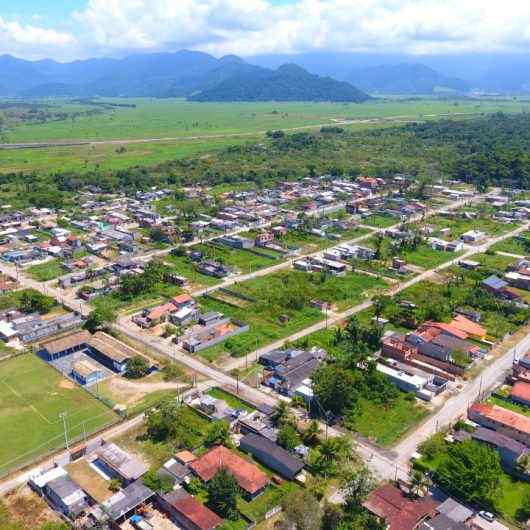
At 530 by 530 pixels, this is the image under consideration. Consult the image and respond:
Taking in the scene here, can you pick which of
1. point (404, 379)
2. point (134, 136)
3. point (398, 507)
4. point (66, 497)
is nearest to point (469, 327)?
point (404, 379)

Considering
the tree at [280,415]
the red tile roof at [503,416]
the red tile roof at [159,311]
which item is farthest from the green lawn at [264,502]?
the red tile roof at [159,311]

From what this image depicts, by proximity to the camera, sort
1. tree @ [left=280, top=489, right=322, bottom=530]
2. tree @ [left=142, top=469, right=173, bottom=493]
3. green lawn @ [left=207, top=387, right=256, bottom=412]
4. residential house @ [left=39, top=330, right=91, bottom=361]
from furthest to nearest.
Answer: residential house @ [left=39, top=330, right=91, bottom=361], green lawn @ [left=207, top=387, right=256, bottom=412], tree @ [left=142, top=469, right=173, bottom=493], tree @ [left=280, top=489, right=322, bottom=530]

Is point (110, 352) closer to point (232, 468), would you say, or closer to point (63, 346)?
point (63, 346)

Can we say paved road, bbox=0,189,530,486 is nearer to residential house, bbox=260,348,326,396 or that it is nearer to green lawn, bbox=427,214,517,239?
residential house, bbox=260,348,326,396

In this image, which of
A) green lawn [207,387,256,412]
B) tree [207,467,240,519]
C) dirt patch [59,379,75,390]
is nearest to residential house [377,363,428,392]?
green lawn [207,387,256,412]

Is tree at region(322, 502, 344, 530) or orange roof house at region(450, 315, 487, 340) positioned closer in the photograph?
tree at region(322, 502, 344, 530)

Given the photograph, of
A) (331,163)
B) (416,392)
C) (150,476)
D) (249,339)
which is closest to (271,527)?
(150,476)

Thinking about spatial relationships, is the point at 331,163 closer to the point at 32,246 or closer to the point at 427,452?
the point at 32,246
